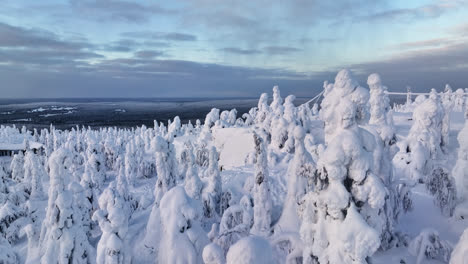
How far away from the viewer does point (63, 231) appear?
1299 centimetres

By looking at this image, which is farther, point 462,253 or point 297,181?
point 297,181

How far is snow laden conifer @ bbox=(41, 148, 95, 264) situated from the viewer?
42.2 feet

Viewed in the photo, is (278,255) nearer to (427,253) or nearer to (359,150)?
(427,253)

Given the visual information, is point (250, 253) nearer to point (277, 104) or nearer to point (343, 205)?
point (343, 205)

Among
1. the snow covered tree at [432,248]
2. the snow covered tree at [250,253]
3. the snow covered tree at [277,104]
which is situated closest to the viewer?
the snow covered tree at [250,253]

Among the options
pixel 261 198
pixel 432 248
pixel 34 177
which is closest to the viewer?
pixel 432 248

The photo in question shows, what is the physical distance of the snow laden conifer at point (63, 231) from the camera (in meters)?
12.9

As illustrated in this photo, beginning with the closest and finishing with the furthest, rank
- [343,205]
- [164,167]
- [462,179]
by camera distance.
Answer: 1. [343,205]
2. [462,179]
3. [164,167]

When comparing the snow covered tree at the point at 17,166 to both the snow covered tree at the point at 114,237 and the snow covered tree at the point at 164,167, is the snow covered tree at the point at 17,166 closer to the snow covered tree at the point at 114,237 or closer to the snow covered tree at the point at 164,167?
the snow covered tree at the point at 164,167

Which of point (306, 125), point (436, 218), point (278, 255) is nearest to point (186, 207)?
point (278, 255)

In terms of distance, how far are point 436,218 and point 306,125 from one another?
2053cm

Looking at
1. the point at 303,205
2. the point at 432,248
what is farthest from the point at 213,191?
the point at 303,205

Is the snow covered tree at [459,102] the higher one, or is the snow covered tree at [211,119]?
the snow covered tree at [459,102]

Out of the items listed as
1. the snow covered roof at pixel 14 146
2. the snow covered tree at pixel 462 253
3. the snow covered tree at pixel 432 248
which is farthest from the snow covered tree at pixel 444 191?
the snow covered roof at pixel 14 146
